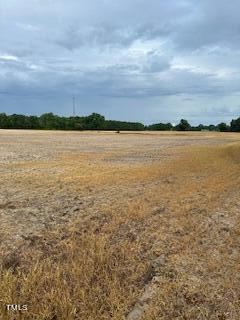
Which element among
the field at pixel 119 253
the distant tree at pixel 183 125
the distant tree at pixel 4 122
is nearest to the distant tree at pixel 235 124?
the distant tree at pixel 183 125

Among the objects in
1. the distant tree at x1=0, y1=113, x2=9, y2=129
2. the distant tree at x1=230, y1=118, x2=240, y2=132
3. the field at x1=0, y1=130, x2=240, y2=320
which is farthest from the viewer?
the distant tree at x1=230, y1=118, x2=240, y2=132

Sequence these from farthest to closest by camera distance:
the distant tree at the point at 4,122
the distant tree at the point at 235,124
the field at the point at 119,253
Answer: the distant tree at the point at 235,124
the distant tree at the point at 4,122
the field at the point at 119,253

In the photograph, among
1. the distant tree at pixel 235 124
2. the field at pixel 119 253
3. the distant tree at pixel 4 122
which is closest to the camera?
the field at pixel 119 253

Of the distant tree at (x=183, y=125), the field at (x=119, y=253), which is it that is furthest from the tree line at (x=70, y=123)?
the field at (x=119, y=253)

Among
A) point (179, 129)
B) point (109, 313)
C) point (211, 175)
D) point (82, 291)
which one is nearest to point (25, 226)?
point (82, 291)

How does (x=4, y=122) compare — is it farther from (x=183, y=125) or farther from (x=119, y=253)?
(x=119, y=253)

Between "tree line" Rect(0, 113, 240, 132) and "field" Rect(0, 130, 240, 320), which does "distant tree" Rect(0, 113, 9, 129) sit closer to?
"tree line" Rect(0, 113, 240, 132)

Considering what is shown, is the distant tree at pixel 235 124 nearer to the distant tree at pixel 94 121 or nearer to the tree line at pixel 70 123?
the tree line at pixel 70 123

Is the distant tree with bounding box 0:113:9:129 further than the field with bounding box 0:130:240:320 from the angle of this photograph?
Yes

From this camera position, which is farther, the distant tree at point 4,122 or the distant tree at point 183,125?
the distant tree at point 183,125

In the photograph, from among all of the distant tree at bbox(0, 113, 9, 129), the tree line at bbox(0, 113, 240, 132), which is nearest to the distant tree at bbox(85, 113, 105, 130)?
the tree line at bbox(0, 113, 240, 132)

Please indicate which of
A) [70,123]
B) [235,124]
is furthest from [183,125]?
[70,123]

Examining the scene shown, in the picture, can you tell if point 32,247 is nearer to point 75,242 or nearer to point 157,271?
point 75,242

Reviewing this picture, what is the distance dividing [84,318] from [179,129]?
177635 millimetres
